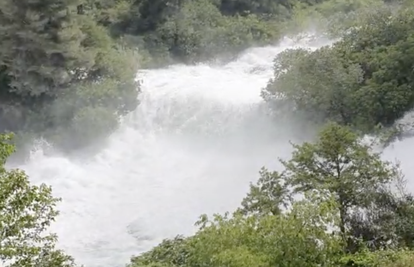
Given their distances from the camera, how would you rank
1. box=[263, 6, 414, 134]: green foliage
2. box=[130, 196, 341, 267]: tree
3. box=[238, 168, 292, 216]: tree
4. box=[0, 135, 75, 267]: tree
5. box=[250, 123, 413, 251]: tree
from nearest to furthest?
box=[0, 135, 75, 267]: tree < box=[130, 196, 341, 267]: tree < box=[250, 123, 413, 251]: tree < box=[238, 168, 292, 216]: tree < box=[263, 6, 414, 134]: green foliage

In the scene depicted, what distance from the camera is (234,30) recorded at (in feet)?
93.7

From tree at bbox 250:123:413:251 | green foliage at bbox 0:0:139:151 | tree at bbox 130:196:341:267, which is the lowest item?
tree at bbox 130:196:341:267

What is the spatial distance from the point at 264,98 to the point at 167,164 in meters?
3.91

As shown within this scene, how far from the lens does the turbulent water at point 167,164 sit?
16.4 m

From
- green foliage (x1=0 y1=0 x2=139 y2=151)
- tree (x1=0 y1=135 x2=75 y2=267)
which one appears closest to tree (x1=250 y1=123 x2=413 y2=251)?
tree (x1=0 y1=135 x2=75 y2=267)

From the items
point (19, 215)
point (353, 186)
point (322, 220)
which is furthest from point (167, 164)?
point (19, 215)

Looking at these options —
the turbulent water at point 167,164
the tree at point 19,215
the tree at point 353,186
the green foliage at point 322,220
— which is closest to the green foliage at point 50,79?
the turbulent water at point 167,164

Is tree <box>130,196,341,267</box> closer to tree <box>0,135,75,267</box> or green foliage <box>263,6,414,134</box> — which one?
tree <box>0,135,75,267</box>

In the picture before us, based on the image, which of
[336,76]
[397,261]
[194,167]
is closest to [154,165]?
[194,167]

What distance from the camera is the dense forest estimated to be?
8.57m

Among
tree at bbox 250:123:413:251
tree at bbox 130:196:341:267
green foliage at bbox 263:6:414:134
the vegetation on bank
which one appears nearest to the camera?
tree at bbox 130:196:341:267

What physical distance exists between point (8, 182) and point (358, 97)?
1207 centimetres

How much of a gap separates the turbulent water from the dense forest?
885mm

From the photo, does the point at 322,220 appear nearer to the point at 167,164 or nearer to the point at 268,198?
the point at 268,198
